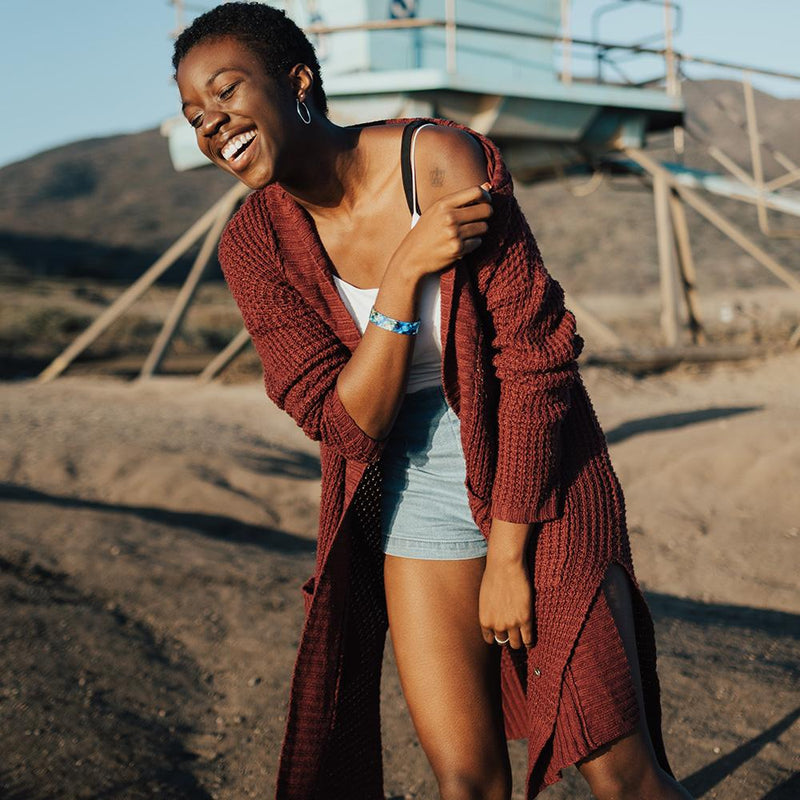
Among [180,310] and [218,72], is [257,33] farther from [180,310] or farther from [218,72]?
[180,310]

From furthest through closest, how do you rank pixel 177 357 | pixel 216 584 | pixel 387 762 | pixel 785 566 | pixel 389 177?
pixel 177 357, pixel 785 566, pixel 216 584, pixel 387 762, pixel 389 177

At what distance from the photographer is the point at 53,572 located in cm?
456

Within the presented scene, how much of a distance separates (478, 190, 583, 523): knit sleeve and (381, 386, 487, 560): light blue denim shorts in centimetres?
16

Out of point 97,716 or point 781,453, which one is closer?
→ point 97,716

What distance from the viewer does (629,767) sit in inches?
66.8

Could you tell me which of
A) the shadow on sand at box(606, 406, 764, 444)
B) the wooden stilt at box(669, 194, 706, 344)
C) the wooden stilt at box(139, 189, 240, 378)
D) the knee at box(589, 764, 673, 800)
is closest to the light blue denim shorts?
the knee at box(589, 764, 673, 800)

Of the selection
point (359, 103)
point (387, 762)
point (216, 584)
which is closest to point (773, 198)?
point (359, 103)

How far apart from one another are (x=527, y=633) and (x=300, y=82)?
3.59 feet

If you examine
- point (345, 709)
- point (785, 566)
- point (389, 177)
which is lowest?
point (785, 566)

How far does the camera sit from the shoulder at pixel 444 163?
169 centimetres

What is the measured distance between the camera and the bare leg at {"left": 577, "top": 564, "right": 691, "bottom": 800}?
169cm

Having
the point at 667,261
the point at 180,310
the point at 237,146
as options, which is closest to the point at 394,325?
the point at 237,146

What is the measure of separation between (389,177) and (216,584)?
312cm

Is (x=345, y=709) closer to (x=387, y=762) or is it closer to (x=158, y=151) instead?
(x=387, y=762)
